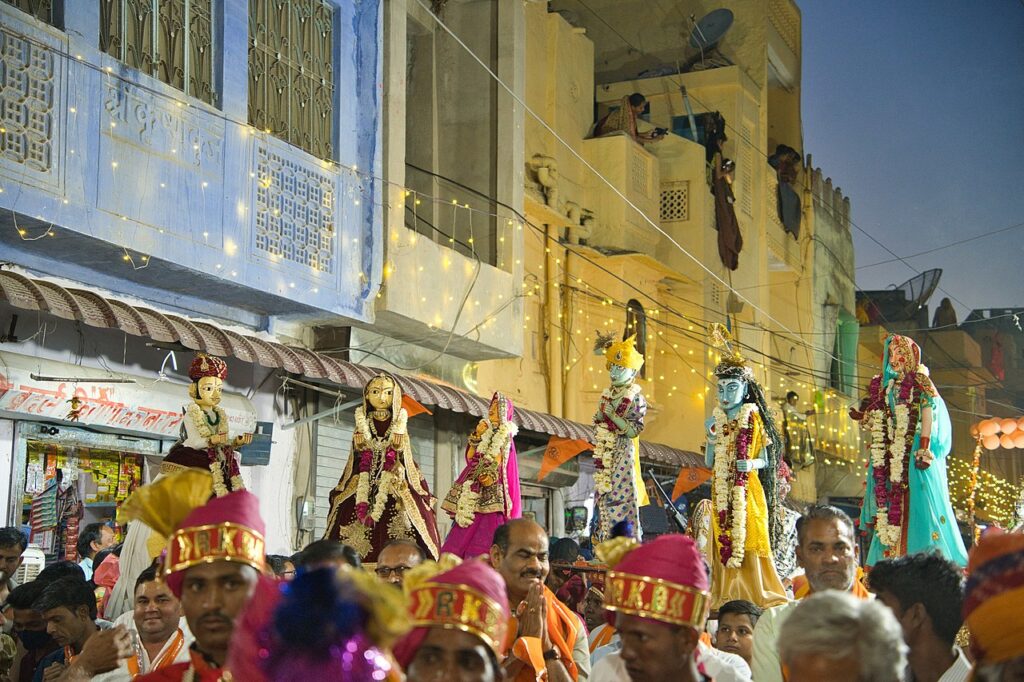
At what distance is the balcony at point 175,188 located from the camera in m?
12.1

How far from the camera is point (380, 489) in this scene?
11.1 meters

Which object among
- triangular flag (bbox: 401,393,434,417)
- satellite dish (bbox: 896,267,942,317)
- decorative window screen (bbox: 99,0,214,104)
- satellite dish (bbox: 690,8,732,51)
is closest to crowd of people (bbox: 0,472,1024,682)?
decorative window screen (bbox: 99,0,214,104)

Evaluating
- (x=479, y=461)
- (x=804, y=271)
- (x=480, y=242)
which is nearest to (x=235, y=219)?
(x=479, y=461)

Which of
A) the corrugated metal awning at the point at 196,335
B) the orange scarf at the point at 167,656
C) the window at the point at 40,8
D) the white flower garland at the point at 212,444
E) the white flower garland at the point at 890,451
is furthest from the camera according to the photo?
the window at the point at 40,8

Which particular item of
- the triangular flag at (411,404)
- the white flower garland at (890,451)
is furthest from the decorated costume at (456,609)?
the triangular flag at (411,404)

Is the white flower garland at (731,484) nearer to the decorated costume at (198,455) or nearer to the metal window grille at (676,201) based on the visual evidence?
the decorated costume at (198,455)

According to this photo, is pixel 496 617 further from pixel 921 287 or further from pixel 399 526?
pixel 921 287

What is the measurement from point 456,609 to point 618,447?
7299 mm

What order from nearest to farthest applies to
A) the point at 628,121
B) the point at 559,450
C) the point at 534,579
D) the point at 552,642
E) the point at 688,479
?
the point at 552,642 → the point at 534,579 → the point at 559,450 → the point at 688,479 → the point at 628,121

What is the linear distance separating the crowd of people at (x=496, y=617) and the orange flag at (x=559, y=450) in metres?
11.4

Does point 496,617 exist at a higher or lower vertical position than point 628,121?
lower

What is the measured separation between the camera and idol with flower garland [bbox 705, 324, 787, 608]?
1061 centimetres

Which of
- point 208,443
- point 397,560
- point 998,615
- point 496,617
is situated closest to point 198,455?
point 208,443

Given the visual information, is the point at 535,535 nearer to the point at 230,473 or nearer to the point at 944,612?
the point at 944,612
